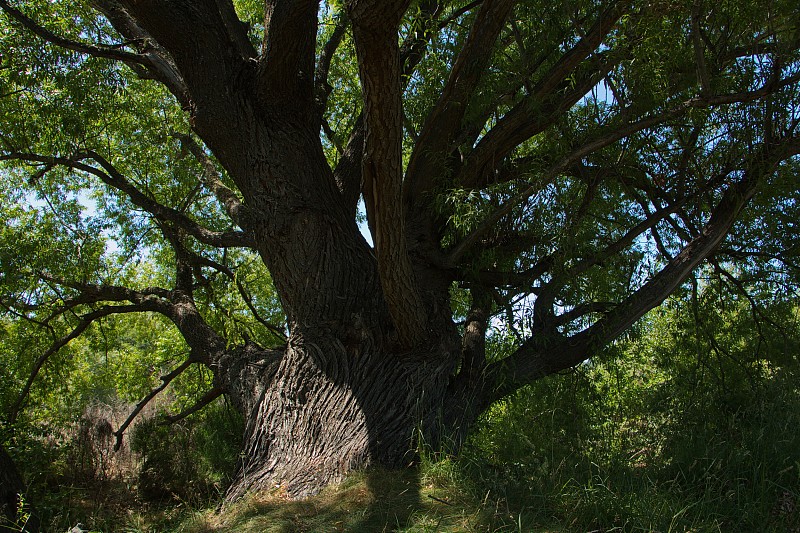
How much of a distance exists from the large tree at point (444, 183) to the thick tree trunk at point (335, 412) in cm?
2

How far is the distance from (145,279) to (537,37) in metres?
12.4

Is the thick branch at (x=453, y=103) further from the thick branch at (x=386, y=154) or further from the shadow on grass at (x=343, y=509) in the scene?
the shadow on grass at (x=343, y=509)

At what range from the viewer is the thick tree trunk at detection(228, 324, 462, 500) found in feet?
17.3

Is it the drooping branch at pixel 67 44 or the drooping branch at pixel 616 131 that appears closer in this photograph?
the drooping branch at pixel 616 131

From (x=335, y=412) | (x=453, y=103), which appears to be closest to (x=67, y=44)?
(x=453, y=103)

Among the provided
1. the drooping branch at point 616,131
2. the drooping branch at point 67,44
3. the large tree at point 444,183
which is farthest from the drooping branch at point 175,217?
the drooping branch at point 616,131

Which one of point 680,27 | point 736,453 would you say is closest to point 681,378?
point 736,453

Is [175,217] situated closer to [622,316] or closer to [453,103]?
[453,103]

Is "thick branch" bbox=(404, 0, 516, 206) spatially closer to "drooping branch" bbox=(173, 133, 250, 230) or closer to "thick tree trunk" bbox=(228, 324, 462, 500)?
"drooping branch" bbox=(173, 133, 250, 230)

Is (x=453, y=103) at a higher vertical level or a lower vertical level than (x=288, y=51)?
lower

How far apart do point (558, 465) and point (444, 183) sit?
346cm

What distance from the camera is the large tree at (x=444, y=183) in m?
5.59

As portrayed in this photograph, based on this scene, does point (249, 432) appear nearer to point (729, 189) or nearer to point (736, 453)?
point (736, 453)

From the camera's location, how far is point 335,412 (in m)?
5.60
